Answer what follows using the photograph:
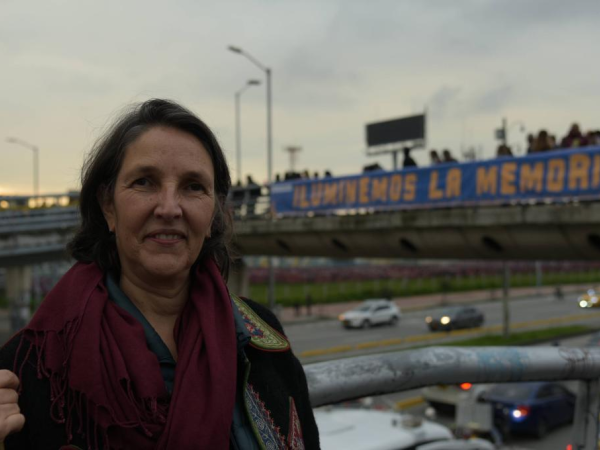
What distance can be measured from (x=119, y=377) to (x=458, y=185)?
14626mm

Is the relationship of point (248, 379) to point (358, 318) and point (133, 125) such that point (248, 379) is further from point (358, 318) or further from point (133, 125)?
point (358, 318)

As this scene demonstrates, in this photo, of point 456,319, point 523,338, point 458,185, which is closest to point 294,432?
point 458,185

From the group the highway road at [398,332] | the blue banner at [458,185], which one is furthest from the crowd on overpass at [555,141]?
the highway road at [398,332]

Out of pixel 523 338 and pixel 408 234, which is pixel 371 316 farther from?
pixel 408 234

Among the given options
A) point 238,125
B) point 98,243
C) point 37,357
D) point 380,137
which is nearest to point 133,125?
point 98,243

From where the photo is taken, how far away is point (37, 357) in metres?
1.44

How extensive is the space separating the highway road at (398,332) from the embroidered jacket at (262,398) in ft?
56.4

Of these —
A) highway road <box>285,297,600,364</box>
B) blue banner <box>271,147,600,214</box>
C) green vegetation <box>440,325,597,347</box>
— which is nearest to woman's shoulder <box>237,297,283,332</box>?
blue banner <box>271,147,600,214</box>

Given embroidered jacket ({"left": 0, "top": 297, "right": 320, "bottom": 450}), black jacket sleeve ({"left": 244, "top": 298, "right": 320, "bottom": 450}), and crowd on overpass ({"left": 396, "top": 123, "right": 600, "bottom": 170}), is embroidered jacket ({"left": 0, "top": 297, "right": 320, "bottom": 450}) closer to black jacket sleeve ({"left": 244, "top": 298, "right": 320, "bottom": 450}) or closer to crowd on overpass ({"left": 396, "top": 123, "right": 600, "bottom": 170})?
black jacket sleeve ({"left": 244, "top": 298, "right": 320, "bottom": 450})

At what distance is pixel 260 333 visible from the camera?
5.84 ft

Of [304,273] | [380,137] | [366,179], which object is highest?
[380,137]

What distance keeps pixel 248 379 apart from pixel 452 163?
46.6ft

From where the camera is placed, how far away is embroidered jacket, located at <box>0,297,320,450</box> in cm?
140

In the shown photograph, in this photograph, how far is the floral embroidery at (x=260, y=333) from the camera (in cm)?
175
